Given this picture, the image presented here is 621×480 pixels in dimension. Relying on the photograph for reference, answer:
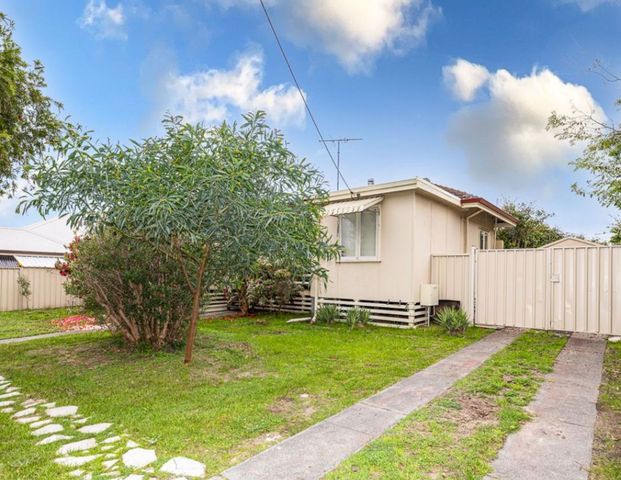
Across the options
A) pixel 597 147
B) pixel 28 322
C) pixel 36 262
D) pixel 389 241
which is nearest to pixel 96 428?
pixel 389 241

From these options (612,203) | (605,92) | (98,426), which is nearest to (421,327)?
(612,203)

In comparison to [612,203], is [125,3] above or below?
above

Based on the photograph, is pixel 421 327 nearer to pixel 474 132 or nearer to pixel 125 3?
pixel 474 132

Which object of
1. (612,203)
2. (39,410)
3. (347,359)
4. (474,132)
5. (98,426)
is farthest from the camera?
(474,132)

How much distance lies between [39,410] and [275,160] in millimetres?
4805

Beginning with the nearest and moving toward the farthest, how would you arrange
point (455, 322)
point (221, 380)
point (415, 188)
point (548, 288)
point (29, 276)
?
point (221, 380) < point (548, 288) < point (455, 322) < point (415, 188) < point (29, 276)

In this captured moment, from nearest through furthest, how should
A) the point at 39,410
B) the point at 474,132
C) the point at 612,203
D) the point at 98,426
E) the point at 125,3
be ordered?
the point at 98,426 < the point at 39,410 < the point at 125,3 < the point at 612,203 < the point at 474,132

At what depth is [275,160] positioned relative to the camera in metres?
6.39

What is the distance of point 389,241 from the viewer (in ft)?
39.8

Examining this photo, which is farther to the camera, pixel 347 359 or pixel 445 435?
pixel 347 359

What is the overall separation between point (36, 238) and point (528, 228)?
105 ft

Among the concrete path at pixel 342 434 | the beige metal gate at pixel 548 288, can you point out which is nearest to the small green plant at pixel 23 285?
the concrete path at pixel 342 434

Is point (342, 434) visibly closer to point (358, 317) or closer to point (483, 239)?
point (358, 317)

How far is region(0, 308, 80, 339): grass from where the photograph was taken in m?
11.2
